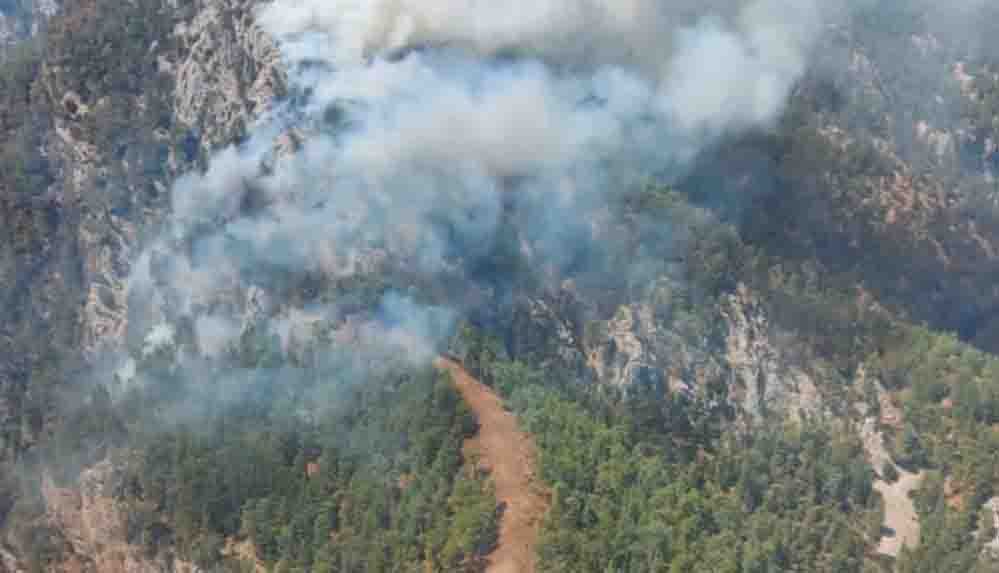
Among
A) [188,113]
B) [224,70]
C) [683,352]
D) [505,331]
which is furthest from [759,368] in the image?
[188,113]

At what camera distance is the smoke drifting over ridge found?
11369 cm

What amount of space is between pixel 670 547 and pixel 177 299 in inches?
1789

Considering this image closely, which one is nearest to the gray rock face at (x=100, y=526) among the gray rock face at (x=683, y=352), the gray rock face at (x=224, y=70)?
the gray rock face at (x=224, y=70)

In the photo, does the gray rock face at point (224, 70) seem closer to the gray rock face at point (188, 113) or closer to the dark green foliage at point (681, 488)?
the gray rock face at point (188, 113)

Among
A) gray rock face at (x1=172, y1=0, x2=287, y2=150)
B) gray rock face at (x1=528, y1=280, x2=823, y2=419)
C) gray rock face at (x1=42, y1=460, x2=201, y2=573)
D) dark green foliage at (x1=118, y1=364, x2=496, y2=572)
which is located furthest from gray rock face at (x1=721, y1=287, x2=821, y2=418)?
gray rock face at (x1=42, y1=460, x2=201, y2=573)

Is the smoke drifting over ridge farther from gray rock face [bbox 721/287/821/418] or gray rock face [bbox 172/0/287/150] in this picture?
gray rock face [bbox 721/287/821/418]

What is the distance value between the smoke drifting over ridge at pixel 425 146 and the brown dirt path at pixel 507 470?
219 inches

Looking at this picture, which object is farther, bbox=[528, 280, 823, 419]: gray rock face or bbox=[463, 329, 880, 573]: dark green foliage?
bbox=[528, 280, 823, 419]: gray rock face

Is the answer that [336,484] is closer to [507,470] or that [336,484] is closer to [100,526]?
[507,470]

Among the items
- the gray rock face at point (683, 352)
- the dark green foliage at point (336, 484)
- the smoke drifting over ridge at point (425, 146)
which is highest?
the smoke drifting over ridge at point (425, 146)

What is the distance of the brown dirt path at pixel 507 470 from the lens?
9006 centimetres

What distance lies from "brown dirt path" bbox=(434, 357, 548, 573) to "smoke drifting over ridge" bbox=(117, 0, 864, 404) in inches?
219

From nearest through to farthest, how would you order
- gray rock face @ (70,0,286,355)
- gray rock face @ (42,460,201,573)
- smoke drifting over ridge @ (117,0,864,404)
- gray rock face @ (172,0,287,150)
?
gray rock face @ (42,460,201,573)
smoke drifting over ridge @ (117,0,864,404)
gray rock face @ (172,0,287,150)
gray rock face @ (70,0,286,355)

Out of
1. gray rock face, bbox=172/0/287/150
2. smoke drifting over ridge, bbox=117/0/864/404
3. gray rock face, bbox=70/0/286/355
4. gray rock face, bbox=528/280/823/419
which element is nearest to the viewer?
smoke drifting over ridge, bbox=117/0/864/404
